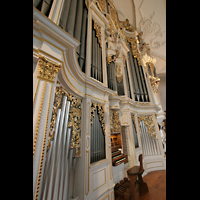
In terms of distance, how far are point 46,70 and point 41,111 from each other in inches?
18.6

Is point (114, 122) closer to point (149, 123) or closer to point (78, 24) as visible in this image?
point (149, 123)

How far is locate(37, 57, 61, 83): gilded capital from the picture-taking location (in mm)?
1082

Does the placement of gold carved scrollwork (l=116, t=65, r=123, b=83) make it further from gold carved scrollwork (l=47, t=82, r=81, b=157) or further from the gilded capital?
the gilded capital

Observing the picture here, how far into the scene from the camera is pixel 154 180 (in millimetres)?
3398

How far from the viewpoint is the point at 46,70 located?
113 centimetres

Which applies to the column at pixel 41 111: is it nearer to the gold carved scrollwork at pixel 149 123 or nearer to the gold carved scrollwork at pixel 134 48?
the gold carved scrollwork at pixel 149 123

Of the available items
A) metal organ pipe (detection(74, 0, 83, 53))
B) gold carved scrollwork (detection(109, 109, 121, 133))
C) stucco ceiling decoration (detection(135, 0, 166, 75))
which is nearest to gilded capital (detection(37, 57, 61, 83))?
metal organ pipe (detection(74, 0, 83, 53))

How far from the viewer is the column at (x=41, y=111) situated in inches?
34.6

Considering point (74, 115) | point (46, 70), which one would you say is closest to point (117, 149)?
point (74, 115)

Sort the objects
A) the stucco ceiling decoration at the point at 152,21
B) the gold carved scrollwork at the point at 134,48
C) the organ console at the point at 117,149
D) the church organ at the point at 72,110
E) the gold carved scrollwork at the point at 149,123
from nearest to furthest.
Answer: the church organ at the point at 72,110
the organ console at the point at 117,149
the gold carved scrollwork at the point at 149,123
the stucco ceiling decoration at the point at 152,21
the gold carved scrollwork at the point at 134,48

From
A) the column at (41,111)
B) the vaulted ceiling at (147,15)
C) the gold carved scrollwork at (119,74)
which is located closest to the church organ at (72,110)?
the column at (41,111)

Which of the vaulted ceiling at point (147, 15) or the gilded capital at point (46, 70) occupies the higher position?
the vaulted ceiling at point (147, 15)
